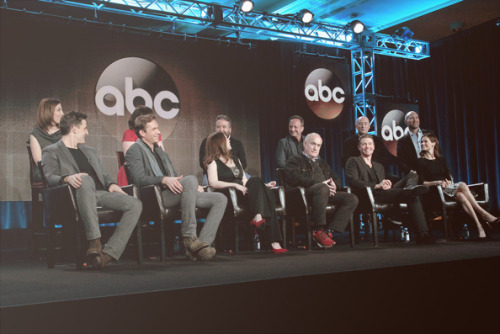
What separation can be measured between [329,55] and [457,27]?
6.43ft

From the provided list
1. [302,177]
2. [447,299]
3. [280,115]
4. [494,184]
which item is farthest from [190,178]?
[494,184]

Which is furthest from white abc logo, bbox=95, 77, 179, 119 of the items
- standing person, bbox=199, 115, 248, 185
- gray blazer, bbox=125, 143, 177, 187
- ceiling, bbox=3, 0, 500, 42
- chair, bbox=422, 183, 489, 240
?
chair, bbox=422, 183, 489, 240

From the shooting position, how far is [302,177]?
4.75 metres

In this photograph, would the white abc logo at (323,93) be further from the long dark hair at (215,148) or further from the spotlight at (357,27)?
the long dark hair at (215,148)

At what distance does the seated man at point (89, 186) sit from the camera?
11.4 feet

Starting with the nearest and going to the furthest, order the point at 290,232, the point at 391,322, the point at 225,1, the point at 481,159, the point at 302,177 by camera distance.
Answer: the point at 391,322 → the point at 302,177 → the point at 290,232 → the point at 225,1 → the point at 481,159

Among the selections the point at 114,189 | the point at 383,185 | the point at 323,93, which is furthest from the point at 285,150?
the point at 323,93

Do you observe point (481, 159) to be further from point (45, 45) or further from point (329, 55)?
point (45, 45)

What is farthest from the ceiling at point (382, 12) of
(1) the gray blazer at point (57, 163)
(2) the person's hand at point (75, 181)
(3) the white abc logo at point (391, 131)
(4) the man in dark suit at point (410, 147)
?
(2) the person's hand at point (75, 181)

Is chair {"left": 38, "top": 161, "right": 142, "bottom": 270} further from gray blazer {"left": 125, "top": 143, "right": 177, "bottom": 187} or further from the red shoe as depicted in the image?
the red shoe

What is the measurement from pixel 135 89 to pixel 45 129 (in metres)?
2.31

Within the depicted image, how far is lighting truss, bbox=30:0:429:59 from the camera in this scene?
607 cm

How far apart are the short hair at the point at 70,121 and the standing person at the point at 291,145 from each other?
2.25 m

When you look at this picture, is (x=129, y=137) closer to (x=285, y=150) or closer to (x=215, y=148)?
(x=215, y=148)
